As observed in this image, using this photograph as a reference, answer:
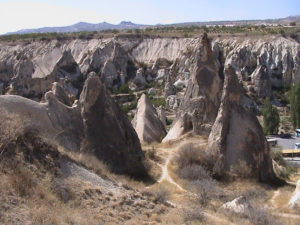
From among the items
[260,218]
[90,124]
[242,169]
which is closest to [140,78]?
[90,124]

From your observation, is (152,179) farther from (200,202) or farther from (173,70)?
(173,70)

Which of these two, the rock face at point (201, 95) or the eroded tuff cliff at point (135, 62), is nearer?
the rock face at point (201, 95)

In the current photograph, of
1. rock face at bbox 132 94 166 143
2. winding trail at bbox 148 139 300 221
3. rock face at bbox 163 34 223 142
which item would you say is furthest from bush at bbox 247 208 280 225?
rock face at bbox 132 94 166 143

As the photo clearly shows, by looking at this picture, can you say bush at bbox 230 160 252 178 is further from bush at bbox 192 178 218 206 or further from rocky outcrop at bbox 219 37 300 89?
rocky outcrop at bbox 219 37 300 89

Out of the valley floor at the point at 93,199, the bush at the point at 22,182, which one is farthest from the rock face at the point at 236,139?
the bush at the point at 22,182


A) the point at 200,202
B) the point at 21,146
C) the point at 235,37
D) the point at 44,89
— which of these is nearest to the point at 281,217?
the point at 200,202

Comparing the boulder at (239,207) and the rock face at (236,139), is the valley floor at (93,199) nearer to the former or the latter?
the boulder at (239,207)
